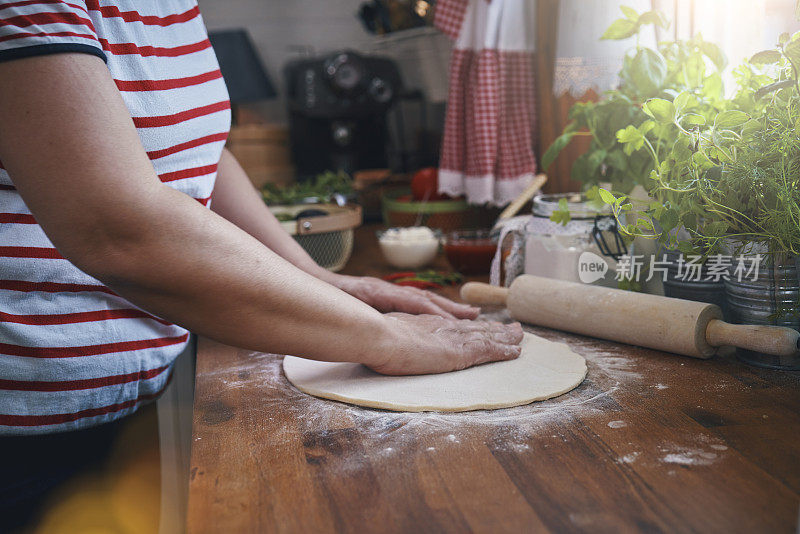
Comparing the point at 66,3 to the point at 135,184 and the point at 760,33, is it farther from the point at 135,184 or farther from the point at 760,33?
the point at 760,33

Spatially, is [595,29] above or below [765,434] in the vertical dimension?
above

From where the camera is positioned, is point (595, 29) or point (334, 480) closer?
point (334, 480)

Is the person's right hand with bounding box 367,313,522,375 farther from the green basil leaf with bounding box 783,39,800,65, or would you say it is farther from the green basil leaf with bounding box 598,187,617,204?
the green basil leaf with bounding box 783,39,800,65

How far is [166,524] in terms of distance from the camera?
2.87ft

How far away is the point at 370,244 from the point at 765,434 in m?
1.45

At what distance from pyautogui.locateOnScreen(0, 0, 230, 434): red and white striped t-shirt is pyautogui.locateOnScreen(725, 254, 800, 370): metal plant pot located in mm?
714

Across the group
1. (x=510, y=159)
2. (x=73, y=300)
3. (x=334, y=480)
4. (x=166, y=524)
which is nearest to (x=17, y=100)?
(x=73, y=300)

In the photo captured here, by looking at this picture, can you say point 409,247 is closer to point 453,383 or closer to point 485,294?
point 485,294

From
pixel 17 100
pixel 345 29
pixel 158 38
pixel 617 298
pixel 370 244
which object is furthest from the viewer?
pixel 345 29

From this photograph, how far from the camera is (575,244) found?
3.65ft

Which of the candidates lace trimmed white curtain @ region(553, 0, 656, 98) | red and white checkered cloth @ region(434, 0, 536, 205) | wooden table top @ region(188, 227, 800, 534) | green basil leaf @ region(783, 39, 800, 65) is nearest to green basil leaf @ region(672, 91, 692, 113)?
green basil leaf @ region(783, 39, 800, 65)

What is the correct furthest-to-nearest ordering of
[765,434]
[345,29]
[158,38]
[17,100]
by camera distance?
[345,29] < [158,38] < [765,434] < [17,100]

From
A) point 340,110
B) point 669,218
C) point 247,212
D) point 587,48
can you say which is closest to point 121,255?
point 247,212

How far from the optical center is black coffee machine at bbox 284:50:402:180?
274 centimetres
